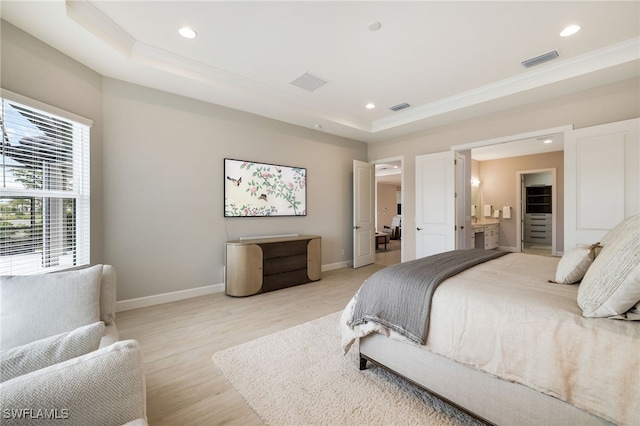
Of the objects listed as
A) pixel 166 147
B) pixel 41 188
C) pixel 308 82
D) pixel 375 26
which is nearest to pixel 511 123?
pixel 375 26

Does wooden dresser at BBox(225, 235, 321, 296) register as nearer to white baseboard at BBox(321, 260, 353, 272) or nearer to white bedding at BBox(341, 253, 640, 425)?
white baseboard at BBox(321, 260, 353, 272)

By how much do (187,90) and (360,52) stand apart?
7.20 feet

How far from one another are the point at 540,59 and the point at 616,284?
2.94 m

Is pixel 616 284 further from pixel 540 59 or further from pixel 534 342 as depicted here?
pixel 540 59

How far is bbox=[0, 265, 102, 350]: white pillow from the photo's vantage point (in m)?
1.31

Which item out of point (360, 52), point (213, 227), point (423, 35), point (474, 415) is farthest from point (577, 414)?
point (213, 227)

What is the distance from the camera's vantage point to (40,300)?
1.41 metres

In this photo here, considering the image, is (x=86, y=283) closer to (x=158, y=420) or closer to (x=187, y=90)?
(x=158, y=420)

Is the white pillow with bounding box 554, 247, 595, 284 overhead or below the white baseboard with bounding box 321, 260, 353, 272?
overhead

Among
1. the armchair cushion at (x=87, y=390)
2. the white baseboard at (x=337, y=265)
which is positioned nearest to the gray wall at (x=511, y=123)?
the white baseboard at (x=337, y=265)

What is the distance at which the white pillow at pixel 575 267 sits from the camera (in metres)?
1.66

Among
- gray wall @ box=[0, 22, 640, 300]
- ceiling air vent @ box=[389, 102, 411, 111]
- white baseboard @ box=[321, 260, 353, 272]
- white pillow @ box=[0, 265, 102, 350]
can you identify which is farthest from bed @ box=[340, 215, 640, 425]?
white baseboard @ box=[321, 260, 353, 272]

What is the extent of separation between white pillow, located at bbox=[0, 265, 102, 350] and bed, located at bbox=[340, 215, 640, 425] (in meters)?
1.72

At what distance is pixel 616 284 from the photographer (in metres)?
1.17
